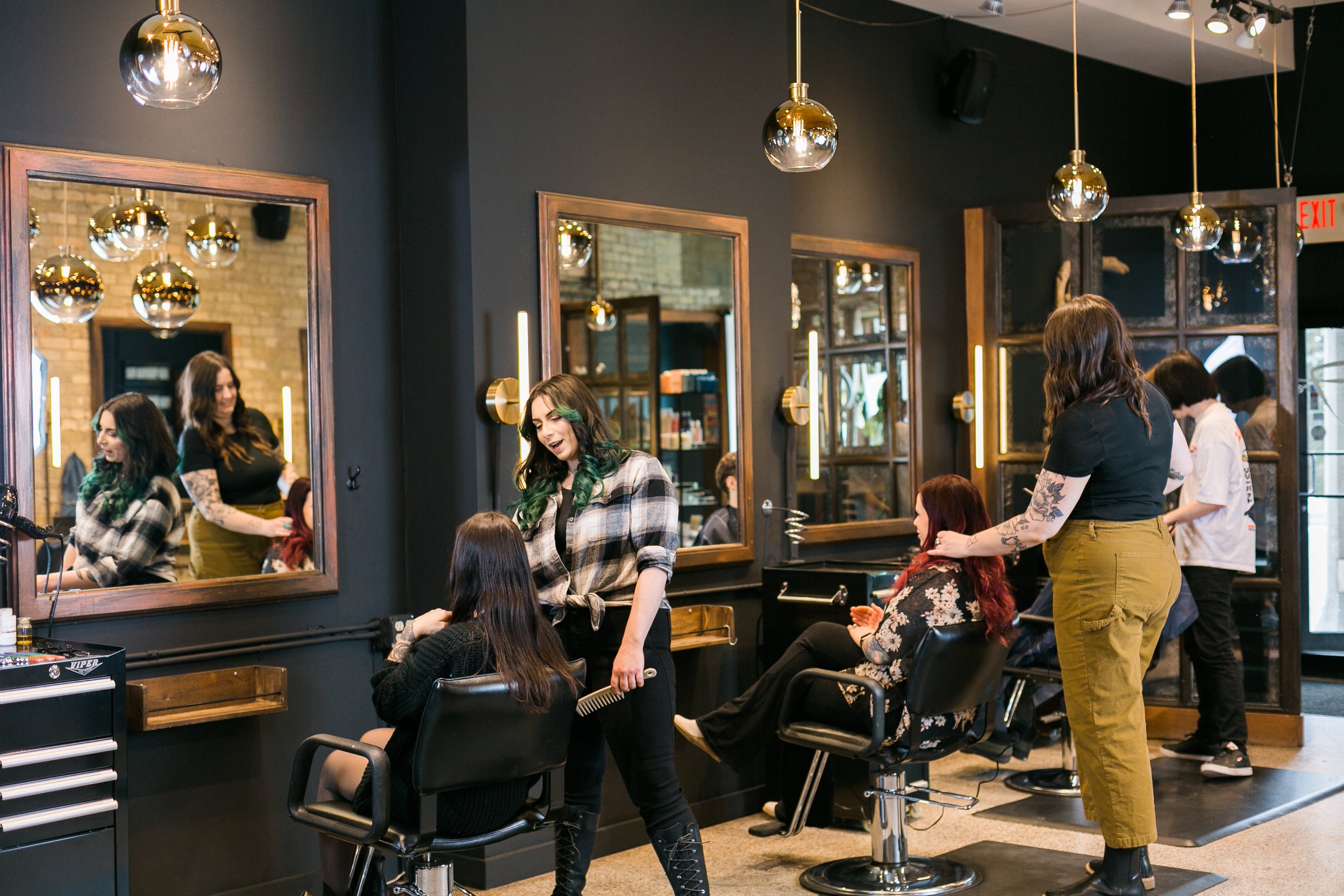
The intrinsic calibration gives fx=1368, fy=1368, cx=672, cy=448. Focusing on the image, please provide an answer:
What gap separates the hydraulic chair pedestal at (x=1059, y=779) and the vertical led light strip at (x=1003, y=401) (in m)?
1.47

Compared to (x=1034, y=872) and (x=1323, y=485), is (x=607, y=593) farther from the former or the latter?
(x=1323, y=485)

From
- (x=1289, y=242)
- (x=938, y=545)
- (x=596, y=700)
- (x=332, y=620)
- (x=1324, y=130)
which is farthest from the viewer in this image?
(x=1324, y=130)

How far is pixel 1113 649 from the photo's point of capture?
140 inches

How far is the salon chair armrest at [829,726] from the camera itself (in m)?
3.61

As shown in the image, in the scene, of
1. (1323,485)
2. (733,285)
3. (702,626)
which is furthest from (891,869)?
(1323,485)

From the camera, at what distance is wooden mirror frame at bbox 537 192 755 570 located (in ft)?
13.9

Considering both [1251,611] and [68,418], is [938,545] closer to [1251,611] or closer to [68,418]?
[68,418]

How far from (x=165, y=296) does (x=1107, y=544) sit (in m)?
2.60

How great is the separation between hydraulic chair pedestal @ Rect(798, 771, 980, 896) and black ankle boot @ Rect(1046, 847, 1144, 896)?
345 mm

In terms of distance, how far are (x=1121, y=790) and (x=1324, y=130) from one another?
16.6 feet

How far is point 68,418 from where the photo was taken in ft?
11.6

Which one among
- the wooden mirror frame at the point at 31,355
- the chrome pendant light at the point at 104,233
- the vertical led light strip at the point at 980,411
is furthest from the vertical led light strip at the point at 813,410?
the chrome pendant light at the point at 104,233

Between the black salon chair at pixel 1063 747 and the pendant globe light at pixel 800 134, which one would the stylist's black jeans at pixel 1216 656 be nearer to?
the black salon chair at pixel 1063 747

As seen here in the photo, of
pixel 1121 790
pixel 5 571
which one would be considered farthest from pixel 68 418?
pixel 1121 790
